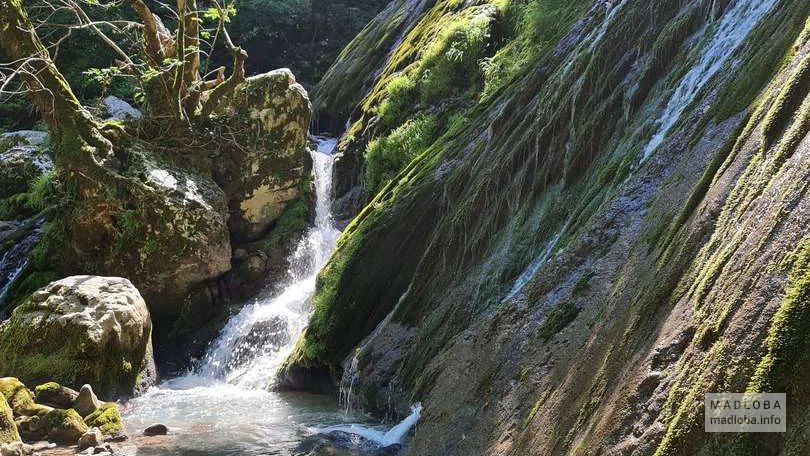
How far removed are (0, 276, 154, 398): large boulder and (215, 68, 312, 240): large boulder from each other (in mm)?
4915

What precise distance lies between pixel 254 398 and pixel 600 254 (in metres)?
7.24

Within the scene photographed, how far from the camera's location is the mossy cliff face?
3.43 meters

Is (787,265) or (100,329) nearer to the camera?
(787,265)

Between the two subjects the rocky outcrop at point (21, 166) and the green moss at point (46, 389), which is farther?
the rocky outcrop at point (21, 166)

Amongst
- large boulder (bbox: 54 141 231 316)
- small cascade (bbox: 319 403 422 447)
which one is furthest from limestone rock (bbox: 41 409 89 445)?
large boulder (bbox: 54 141 231 316)

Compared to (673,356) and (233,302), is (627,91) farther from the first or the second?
(233,302)

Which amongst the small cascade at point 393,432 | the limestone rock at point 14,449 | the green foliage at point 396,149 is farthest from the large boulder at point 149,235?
the small cascade at point 393,432

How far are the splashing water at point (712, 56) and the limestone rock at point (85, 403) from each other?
312 inches

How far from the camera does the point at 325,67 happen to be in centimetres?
3234

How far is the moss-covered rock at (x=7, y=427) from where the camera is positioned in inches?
293

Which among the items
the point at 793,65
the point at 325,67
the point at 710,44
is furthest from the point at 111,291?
the point at 325,67

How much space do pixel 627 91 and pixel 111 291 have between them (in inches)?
367

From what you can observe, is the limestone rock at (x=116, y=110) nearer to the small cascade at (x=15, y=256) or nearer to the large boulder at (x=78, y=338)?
the small cascade at (x=15, y=256)

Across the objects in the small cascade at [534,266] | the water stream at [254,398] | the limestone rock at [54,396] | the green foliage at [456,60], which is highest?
the green foliage at [456,60]
